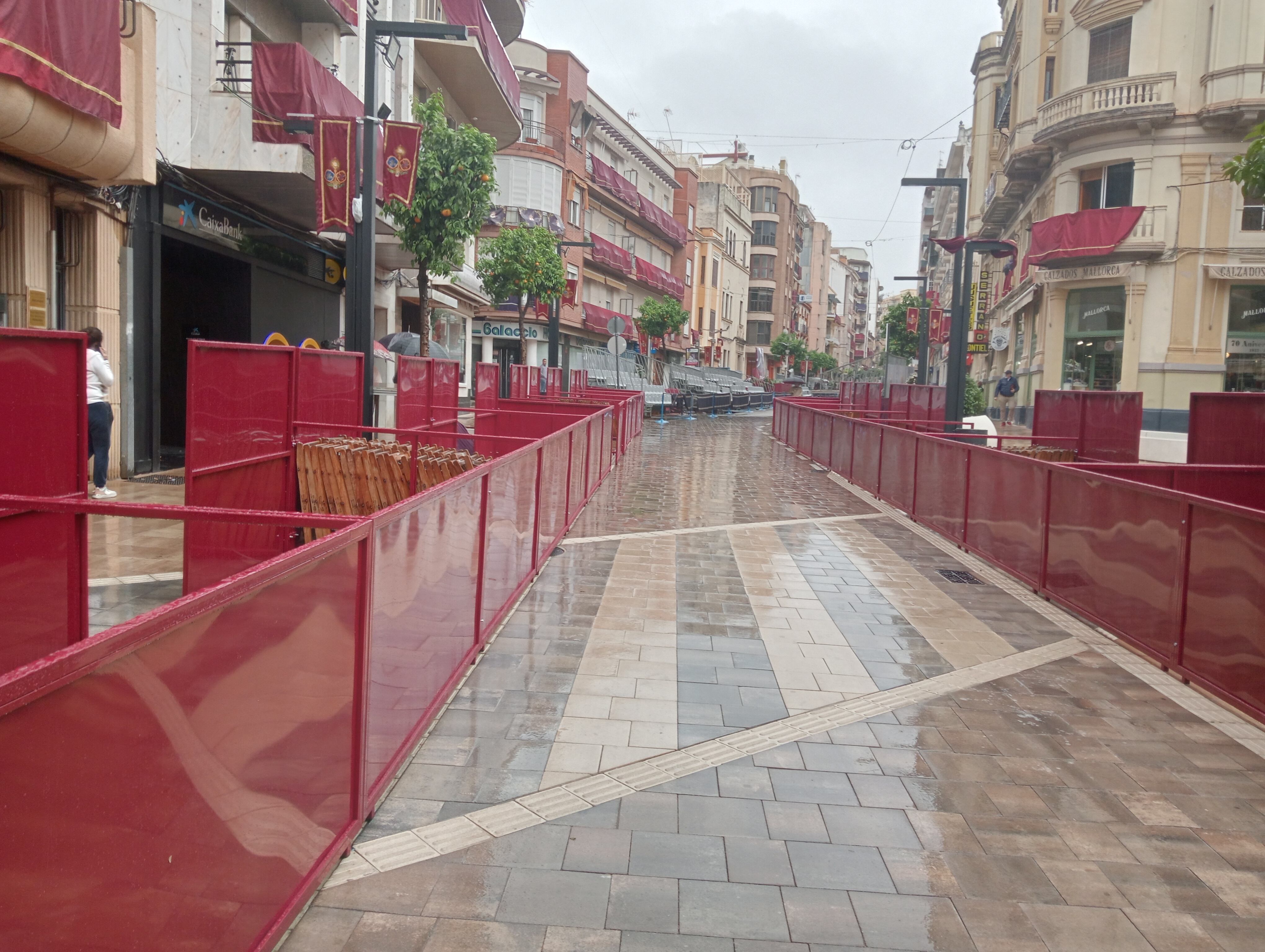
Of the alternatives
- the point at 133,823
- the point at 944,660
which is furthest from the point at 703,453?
the point at 133,823

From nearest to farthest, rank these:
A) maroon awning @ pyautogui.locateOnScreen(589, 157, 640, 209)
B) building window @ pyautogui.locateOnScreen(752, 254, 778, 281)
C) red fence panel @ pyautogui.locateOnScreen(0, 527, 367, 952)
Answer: red fence panel @ pyautogui.locateOnScreen(0, 527, 367, 952)
maroon awning @ pyautogui.locateOnScreen(589, 157, 640, 209)
building window @ pyautogui.locateOnScreen(752, 254, 778, 281)

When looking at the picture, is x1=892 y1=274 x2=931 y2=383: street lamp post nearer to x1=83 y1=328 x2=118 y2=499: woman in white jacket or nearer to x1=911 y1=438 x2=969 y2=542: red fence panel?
x1=911 y1=438 x2=969 y2=542: red fence panel

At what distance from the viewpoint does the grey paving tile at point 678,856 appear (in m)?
3.49

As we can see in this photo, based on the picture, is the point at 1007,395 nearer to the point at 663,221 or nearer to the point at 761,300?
the point at 663,221

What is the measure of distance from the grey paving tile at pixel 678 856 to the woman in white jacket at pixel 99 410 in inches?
332

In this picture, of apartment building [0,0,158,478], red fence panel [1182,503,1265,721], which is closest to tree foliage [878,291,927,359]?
apartment building [0,0,158,478]

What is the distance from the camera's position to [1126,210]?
2803 cm

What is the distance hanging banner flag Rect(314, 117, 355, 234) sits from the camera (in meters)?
12.4

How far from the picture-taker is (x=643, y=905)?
3287 millimetres

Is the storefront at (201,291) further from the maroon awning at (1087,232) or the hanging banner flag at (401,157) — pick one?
the maroon awning at (1087,232)

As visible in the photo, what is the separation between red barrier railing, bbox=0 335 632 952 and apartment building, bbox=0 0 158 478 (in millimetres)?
6961

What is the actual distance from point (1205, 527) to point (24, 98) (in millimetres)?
10767

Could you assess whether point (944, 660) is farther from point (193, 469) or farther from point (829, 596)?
point (193, 469)

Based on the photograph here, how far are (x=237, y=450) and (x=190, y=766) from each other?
16.5ft
